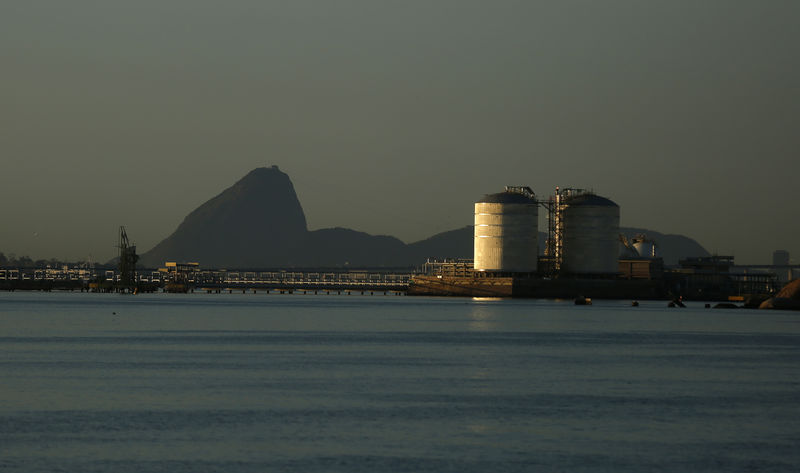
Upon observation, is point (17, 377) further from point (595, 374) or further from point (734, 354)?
point (734, 354)

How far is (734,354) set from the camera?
8300 centimetres

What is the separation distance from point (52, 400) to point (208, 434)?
11289 mm

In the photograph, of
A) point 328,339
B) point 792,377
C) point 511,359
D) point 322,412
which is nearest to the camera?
point 322,412

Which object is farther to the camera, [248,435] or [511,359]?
[511,359]

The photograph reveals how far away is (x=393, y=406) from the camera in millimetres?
48156

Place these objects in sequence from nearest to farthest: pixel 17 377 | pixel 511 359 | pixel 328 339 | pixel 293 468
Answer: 1. pixel 293 468
2. pixel 17 377
3. pixel 511 359
4. pixel 328 339

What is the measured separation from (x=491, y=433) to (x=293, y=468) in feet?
30.2

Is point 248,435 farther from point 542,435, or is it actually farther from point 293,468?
point 542,435

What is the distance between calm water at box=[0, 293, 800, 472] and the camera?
1419 inches

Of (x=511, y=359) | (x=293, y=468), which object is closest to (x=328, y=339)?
(x=511, y=359)

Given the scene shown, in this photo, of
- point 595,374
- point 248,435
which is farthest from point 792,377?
point 248,435

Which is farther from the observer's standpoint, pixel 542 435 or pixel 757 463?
pixel 542 435

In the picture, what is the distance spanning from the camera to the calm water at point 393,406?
118 feet

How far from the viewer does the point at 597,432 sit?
136ft
